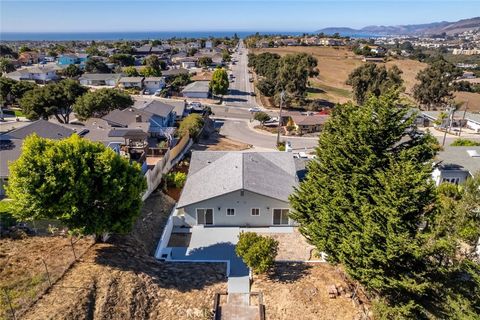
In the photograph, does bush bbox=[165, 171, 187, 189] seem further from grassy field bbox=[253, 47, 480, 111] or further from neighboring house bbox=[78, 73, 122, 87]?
neighboring house bbox=[78, 73, 122, 87]

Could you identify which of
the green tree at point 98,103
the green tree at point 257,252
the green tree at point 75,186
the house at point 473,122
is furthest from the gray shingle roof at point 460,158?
the green tree at point 98,103

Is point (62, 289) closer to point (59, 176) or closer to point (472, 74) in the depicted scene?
point (59, 176)

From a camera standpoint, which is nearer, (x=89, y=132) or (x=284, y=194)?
(x=284, y=194)

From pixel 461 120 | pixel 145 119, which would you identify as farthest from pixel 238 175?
pixel 461 120

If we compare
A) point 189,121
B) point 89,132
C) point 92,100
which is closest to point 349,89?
point 189,121

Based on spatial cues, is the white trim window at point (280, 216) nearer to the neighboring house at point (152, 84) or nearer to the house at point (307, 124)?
the house at point (307, 124)

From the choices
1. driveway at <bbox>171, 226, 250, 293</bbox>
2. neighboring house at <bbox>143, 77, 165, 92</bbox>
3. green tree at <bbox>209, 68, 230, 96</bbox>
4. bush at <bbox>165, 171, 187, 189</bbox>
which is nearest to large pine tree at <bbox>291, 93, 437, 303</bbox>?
driveway at <bbox>171, 226, 250, 293</bbox>

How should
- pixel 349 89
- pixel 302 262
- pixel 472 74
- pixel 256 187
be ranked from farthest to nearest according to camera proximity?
pixel 472 74
pixel 349 89
pixel 256 187
pixel 302 262
